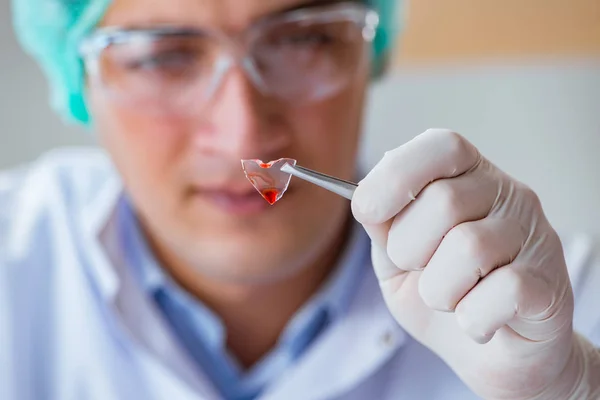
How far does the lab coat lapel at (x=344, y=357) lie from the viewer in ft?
2.96

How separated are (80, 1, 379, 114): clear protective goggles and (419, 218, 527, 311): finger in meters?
0.37

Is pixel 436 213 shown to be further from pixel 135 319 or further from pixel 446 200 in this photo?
pixel 135 319

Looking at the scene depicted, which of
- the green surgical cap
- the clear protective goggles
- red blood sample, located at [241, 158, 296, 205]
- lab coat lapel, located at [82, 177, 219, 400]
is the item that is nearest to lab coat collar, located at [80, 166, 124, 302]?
lab coat lapel, located at [82, 177, 219, 400]

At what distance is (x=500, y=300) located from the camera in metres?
0.50

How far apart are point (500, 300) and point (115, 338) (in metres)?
0.66

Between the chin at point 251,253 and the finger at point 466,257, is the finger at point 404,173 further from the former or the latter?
the chin at point 251,253

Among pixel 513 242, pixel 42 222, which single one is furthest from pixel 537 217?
pixel 42 222

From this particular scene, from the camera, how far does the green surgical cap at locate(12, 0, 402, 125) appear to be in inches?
35.2

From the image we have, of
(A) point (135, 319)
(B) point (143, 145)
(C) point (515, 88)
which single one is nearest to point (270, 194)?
(B) point (143, 145)

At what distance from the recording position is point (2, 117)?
1.48 meters

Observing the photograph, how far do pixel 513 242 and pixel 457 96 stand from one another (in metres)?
0.94

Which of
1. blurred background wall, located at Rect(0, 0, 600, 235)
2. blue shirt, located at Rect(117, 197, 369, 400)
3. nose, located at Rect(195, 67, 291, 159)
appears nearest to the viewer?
nose, located at Rect(195, 67, 291, 159)

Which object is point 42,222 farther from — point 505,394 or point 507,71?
point 507,71

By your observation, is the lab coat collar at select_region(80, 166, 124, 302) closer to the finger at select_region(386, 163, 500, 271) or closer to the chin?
the chin
